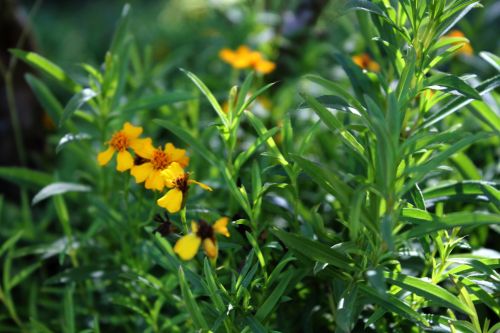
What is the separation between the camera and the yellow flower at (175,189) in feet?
3.01

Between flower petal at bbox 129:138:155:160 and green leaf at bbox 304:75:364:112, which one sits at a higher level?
green leaf at bbox 304:75:364:112

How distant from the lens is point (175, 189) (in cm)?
93

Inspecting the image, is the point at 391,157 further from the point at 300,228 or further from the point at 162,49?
the point at 162,49

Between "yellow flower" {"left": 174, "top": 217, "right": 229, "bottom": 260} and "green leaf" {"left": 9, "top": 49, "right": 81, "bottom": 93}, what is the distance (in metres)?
0.62

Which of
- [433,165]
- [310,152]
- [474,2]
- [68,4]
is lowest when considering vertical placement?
[68,4]

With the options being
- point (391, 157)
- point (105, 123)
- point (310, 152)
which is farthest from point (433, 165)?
point (310, 152)

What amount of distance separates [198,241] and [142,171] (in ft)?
0.76

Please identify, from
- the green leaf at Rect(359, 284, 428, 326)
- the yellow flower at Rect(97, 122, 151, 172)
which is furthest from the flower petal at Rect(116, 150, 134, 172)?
the green leaf at Rect(359, 284, 428, 326)

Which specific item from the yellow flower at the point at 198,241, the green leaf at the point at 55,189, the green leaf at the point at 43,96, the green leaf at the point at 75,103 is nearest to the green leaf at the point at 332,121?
the yellow flower at the point at 198,241

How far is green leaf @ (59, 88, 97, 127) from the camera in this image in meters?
1.11

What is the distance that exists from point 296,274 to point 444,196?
309 millimetres

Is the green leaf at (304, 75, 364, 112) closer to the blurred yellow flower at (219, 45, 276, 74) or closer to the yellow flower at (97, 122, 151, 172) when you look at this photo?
the yellow flower at (97, 122, 151, 172)

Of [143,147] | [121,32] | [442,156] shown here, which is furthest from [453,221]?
[121,32]

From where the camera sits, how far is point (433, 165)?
2.79 ft
